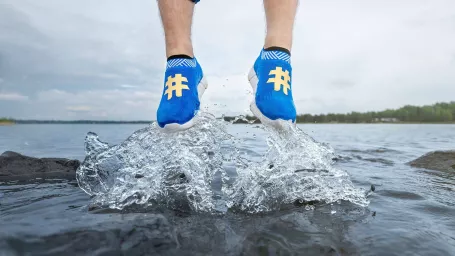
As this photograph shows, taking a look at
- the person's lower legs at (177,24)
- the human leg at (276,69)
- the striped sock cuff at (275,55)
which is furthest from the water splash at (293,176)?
the person's lower legs at (177,24)

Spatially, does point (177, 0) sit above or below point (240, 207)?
above

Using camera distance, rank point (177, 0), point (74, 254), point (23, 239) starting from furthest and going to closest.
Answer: point (177, 0) → point (23, 239) → point (74, 254)

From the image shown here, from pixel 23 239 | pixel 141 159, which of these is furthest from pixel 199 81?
pixel 23 239

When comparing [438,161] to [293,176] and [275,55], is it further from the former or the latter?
[275,55]

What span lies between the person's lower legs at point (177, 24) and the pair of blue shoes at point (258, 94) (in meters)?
0.08

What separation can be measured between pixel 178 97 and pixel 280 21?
820 millimetres

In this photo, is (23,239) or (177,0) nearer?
(23,239)

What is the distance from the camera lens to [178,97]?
1.96 metres

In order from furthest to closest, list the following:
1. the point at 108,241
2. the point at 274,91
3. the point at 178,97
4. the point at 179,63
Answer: the point at 179,63, the point at 178,97, the point at 274,91, the point at 108,241

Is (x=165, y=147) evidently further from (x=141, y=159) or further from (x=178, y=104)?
(x=178, y=104)

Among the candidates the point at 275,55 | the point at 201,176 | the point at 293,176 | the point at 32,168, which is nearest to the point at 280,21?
the point at 275,55

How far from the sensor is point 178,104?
1.94 m

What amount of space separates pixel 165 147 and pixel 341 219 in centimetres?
132

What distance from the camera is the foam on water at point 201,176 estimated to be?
1.81 meters
